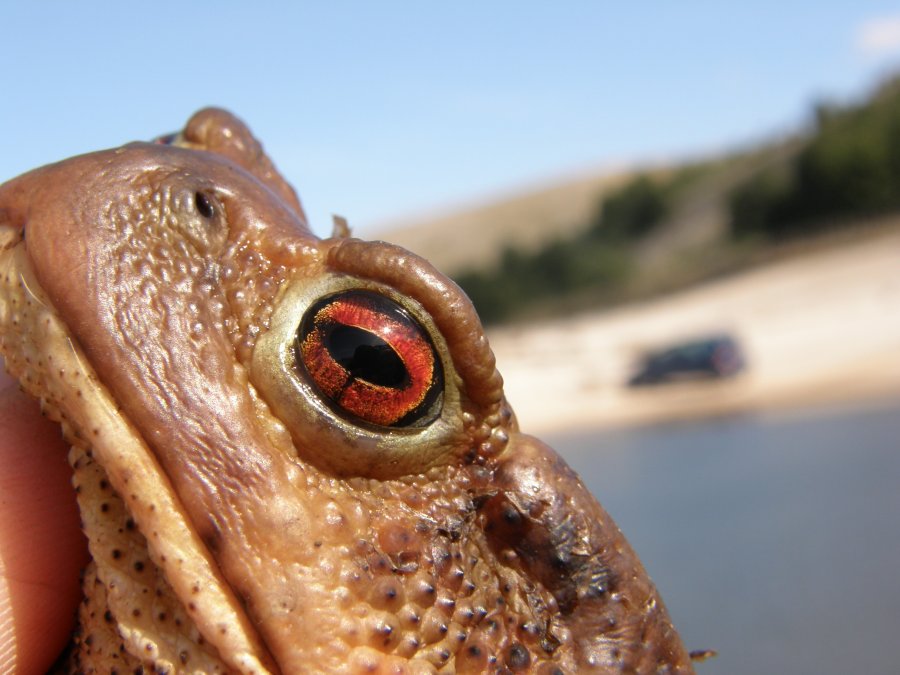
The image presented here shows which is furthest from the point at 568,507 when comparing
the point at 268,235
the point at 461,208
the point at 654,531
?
the point at 461,208

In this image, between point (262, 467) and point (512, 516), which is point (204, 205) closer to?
point (262, 467)

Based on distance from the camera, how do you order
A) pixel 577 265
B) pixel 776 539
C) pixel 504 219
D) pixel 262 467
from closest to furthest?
1. pixel 262 467
2. pixel 776 539
3. pixel 577 265
4. pixel 504 219

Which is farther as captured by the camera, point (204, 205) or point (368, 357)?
point (204, 205)

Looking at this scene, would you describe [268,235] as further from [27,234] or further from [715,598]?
[715,598]

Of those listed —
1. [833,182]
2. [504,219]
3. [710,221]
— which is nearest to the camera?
[833,182]

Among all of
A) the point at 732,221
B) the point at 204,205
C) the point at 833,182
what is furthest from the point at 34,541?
the point at 732,221

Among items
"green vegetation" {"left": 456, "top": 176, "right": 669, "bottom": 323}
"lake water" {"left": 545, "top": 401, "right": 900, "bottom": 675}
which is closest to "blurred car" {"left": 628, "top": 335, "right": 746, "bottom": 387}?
"lake water" {"left": 545, "top": 401, "right": 900, "bottom": 675}

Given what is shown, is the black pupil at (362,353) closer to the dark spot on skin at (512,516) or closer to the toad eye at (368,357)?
the toad eye at (368,357)

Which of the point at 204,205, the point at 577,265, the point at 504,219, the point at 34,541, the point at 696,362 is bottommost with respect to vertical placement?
the point at 34,541
